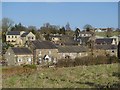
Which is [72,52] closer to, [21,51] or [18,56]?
[21,51]

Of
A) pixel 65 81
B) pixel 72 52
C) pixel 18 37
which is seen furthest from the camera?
pixel 18 37

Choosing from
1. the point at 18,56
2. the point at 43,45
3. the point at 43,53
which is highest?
the point at 43,45

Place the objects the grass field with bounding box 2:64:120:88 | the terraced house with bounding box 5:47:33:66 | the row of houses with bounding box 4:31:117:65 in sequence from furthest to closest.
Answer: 1. the row of houses with bounding box 4:31:117:65
2. the terraced house with bounding box 5:47:33:66
3. the grass field with bounding box 2:64:120:88

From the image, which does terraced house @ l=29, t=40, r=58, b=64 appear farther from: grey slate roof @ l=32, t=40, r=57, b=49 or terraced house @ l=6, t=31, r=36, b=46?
terraced house @ l=6, t=31, r=36, b=46

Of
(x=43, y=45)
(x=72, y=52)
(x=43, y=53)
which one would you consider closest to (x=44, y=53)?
(x=43, y=53)

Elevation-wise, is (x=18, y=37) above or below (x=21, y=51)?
above

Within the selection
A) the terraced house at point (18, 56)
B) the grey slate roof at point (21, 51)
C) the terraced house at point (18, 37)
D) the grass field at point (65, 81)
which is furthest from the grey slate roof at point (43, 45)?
the grass field at point (65, 81)

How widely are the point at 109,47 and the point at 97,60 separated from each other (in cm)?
1528

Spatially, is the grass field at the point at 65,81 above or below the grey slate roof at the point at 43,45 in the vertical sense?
below

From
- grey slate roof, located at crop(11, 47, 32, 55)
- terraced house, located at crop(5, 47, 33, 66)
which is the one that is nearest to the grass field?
terraced house, located at crop(5, 47, 33, 66)

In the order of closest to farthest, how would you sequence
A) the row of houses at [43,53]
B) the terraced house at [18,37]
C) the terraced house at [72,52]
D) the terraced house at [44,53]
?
1. the row of houses at [43,53]
2. the terraced house at [44,53]
3. the terraced house at [72,52]
4. the terraced house at [18,37]

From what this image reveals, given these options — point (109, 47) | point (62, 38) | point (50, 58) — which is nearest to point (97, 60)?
point (50, 58)

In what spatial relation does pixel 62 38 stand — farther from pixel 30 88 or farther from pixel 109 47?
pixel 30 88

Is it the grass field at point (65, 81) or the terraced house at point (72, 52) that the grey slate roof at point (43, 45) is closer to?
the terraced house at point (72, 52)
